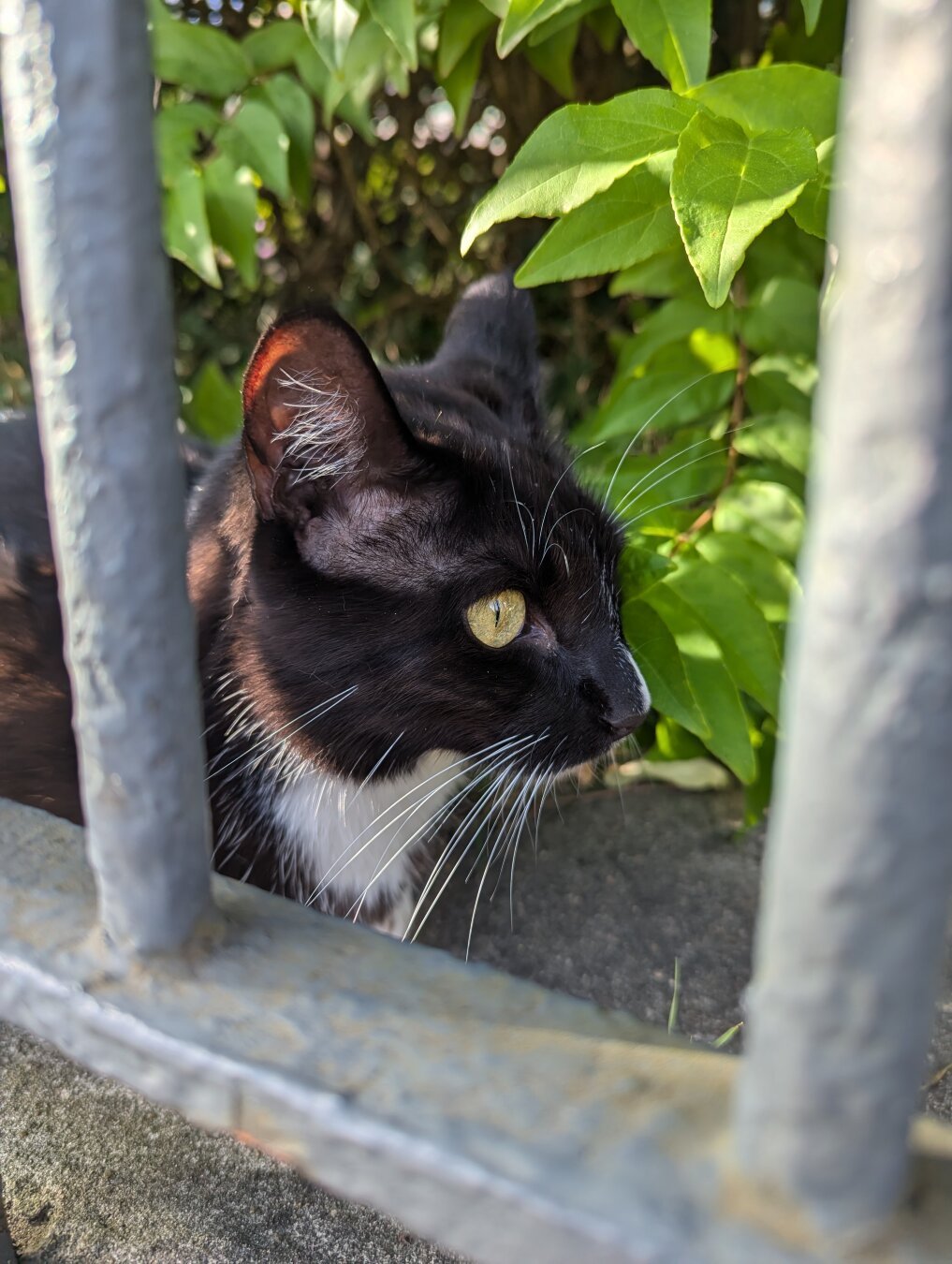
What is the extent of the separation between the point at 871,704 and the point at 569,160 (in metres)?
0.87

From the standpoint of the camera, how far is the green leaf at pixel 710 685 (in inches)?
57.2

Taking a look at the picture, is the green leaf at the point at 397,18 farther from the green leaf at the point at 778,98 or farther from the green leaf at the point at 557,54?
the green leaf at the point at 557,54

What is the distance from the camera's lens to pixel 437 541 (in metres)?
1.31

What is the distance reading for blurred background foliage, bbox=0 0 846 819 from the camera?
1.14 meters

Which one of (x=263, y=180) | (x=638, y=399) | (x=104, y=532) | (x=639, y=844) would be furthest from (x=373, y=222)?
(x=104, y=532)

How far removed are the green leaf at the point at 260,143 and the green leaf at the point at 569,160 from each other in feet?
2.21

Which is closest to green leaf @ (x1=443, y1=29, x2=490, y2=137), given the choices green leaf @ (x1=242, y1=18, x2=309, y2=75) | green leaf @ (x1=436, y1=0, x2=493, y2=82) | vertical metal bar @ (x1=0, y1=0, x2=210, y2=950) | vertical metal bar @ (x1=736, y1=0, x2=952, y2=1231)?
green leaf @ (x1=436, y1=0, x2=493, y2=82)

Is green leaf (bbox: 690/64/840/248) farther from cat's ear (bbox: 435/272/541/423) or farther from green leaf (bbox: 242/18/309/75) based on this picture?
green leaf (bbox: 242/18/309/75)

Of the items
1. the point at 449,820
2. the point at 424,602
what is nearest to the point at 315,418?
the point at 424,602

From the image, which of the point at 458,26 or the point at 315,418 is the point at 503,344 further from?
the point at 315,418

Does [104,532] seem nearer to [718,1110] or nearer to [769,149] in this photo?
[718,1110]

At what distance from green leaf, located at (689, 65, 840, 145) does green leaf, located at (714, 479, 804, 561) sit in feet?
1.74

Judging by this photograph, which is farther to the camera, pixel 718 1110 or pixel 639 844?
pixel 639 844

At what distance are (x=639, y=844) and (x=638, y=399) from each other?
29.1 inches
